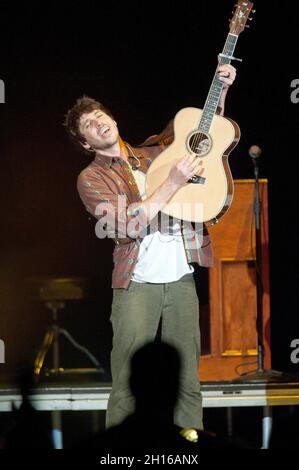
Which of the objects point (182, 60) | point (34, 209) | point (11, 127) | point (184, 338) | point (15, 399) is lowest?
point (15, 399)

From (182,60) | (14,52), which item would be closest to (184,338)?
(182,60)

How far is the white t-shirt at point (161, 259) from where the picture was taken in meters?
3.37

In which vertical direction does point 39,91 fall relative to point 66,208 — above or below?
above

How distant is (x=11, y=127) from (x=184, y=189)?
2359 mm

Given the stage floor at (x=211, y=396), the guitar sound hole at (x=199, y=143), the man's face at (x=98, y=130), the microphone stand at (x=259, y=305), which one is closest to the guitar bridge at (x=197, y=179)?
the guitar sound hole at (x=199, y=143)

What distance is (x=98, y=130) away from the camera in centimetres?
344

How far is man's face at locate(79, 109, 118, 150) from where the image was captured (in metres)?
3.42

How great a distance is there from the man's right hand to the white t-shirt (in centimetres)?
27

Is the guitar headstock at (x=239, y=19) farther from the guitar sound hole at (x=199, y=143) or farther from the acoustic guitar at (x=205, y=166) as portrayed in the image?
the guitar sound hole at (x=199, y=143)

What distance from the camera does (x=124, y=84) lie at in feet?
17.3

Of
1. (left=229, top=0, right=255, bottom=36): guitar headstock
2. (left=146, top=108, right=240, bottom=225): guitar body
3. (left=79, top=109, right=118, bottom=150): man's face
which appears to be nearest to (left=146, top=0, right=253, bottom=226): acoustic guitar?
(left=146, top=108, right=240, bottom=225): guitar body

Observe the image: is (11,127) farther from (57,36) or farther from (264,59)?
(264,59)

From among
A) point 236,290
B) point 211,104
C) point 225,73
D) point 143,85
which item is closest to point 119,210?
point 211,104

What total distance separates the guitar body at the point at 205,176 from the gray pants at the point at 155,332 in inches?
12.4
